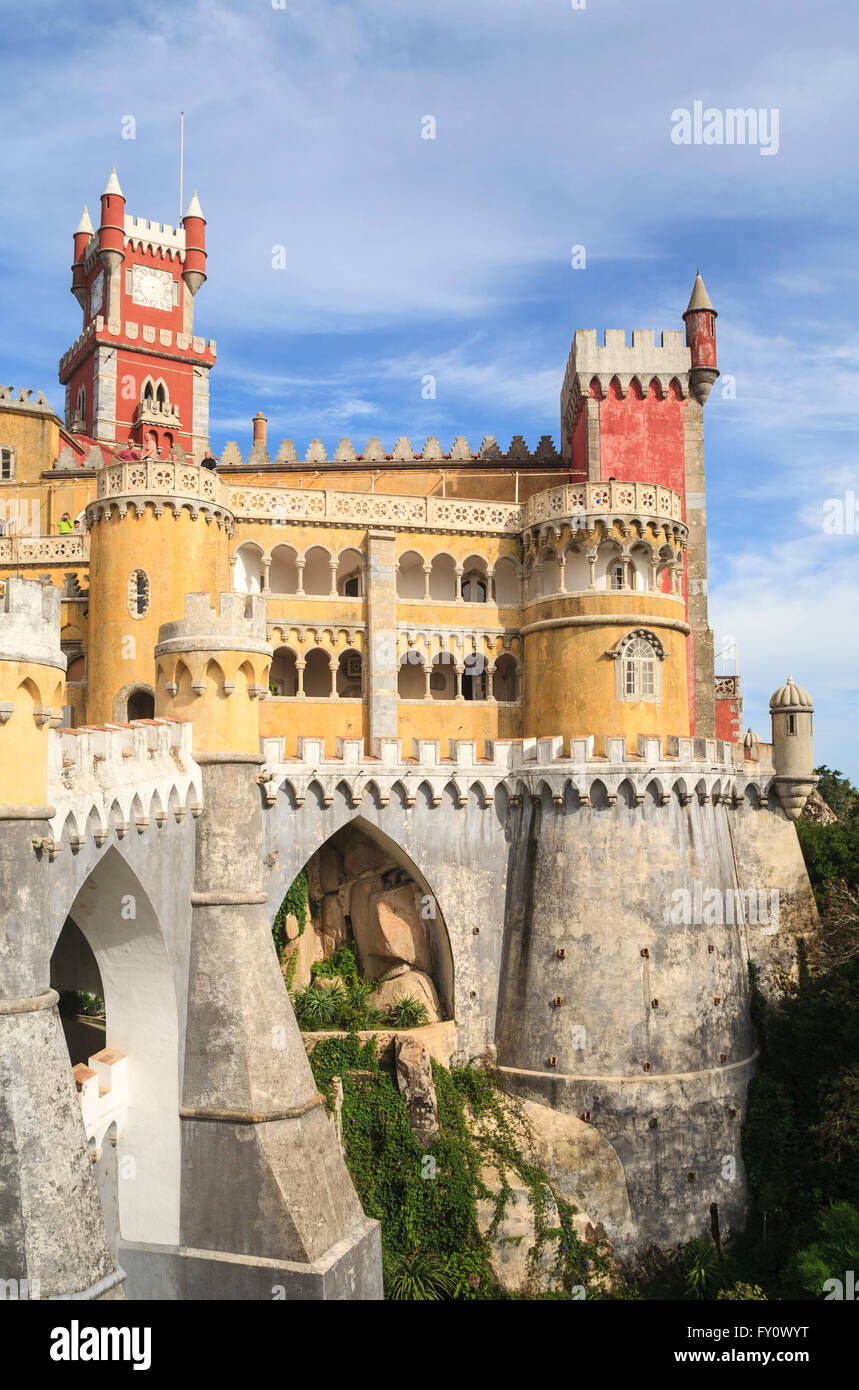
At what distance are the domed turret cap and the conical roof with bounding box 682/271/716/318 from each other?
51.3ft

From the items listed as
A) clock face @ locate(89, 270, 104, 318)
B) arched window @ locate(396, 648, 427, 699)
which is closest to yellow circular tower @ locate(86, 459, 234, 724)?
arched window @ locate(396, 648, 427, 699)

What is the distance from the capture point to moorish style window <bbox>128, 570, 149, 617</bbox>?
35.2 m

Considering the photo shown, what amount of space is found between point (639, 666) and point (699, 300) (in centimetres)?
1614

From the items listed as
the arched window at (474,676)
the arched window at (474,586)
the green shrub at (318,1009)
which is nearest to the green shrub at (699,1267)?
the green shrub at (318,1009)

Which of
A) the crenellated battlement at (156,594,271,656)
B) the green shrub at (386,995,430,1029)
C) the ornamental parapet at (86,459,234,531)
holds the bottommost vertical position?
the green shrub at (386,995,430,1029)

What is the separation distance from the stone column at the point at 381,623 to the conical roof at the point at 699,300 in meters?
15.5

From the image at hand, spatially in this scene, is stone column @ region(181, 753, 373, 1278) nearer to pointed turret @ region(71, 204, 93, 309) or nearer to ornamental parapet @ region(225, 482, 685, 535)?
ornamental parapet @ region(225, 482, 685, 535)

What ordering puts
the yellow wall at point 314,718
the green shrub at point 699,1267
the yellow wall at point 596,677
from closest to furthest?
the green shrub at point 699,1267 < the yellow wall at point 596,677 < the yellow wall at point 314,718

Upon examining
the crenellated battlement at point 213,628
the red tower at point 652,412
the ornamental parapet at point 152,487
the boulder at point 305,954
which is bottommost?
the boulder at point 305,954

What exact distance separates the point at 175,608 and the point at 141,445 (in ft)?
45.3

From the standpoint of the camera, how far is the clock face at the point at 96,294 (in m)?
60.2

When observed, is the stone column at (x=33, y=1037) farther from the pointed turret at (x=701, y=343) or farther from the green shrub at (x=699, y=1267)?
the pointed turret at (x=701, y=343)
